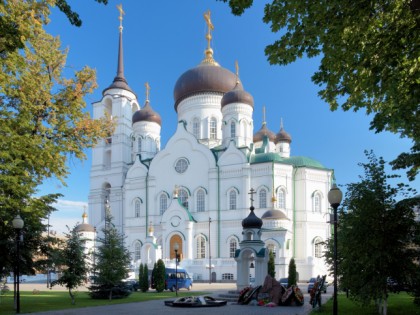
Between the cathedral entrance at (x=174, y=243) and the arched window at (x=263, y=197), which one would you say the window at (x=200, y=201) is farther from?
the arched window at (x=263, y=197)

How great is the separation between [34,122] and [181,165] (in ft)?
107

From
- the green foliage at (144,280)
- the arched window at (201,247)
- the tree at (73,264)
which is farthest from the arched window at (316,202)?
the tree at (73,264)

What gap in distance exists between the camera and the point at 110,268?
2283 cm

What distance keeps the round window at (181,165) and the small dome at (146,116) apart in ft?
28.2

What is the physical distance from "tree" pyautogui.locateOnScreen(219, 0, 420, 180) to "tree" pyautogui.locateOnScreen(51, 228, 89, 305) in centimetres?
1401

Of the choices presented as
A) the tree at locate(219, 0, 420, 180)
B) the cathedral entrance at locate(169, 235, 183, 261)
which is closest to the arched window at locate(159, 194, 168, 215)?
the cathedral entrance at locate(169, 235, 183, 261)

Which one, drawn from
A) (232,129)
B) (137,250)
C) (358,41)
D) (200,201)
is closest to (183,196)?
(200,201)

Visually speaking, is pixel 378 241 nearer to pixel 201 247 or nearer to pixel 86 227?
pixel 201 247

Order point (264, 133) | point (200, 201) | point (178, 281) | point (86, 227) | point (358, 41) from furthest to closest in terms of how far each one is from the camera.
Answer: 1. point (264, 133)
2. point (86, 227)
3. point (200, 201)
4. point (178, 281)
5. point (358, 41)

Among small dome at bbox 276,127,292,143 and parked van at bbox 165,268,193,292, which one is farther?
small dome at bbox 276,127,292,143

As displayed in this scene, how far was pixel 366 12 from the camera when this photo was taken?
378 inches

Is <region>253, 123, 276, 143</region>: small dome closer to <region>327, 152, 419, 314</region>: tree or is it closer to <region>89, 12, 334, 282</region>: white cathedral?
<region>89, 12, 334, 282</region>: white cathedral

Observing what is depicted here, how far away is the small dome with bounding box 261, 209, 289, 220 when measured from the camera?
4066cm

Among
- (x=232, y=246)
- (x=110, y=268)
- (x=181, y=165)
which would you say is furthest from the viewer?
(x=181, y=165)
